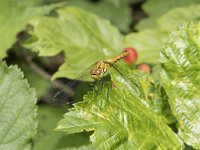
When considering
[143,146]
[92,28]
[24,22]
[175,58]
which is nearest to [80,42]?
[92,28]

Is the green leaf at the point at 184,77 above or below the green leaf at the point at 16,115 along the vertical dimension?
above

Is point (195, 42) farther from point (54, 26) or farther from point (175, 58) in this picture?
point (54, 26)

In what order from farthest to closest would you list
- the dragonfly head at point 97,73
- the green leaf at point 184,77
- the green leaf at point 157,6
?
the green leaf at point 157,6 < the dragonfly head at point 97,73 < the green leaf at point 184,77

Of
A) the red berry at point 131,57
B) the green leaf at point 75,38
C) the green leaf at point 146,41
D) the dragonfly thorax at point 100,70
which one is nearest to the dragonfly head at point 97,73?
the dragonfly thorax at point 100,70

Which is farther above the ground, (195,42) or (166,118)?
(195,42)

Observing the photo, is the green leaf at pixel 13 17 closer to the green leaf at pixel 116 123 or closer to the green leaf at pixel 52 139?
the green leaf at pixel 52 139

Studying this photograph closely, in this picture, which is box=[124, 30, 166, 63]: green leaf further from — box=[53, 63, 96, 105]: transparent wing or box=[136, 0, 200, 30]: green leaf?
box=[53, 63, 96, 105]: transparent wing

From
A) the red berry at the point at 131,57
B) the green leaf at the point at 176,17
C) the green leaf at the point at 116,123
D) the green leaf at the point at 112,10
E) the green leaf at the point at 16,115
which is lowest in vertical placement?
the green leaf at the point at 16,115

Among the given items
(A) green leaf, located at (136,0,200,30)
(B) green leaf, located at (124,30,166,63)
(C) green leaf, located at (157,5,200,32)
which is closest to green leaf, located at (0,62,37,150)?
(B) green leaf, located at (124,30,166,63)
